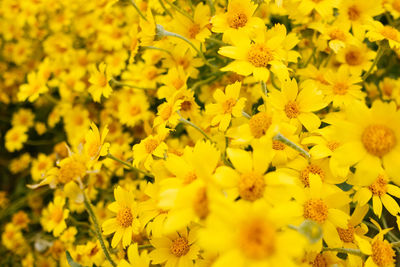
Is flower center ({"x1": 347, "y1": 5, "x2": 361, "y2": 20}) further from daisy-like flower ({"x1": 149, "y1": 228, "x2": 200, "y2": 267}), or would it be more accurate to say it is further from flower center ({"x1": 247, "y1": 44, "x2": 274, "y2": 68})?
daisy-like flower ({"x1": 149, "y1": 228, "x2": 200, "y2": 267})

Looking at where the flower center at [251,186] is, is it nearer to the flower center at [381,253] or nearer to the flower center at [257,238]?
the flower center at [257,238]

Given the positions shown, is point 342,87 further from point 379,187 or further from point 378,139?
point 378,139

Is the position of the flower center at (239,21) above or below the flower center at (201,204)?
above

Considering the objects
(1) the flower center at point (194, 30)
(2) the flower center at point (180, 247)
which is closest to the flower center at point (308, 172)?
(2) the flower center at point (180, 247)

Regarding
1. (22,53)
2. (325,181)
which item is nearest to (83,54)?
(22,53)

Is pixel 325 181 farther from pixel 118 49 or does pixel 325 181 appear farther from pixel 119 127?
pixel 118 49

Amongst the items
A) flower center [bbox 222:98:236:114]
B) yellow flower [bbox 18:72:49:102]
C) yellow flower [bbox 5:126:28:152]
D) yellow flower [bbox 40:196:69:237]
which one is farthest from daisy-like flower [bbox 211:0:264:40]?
yellow flower [bbox 5:126:28:152]
